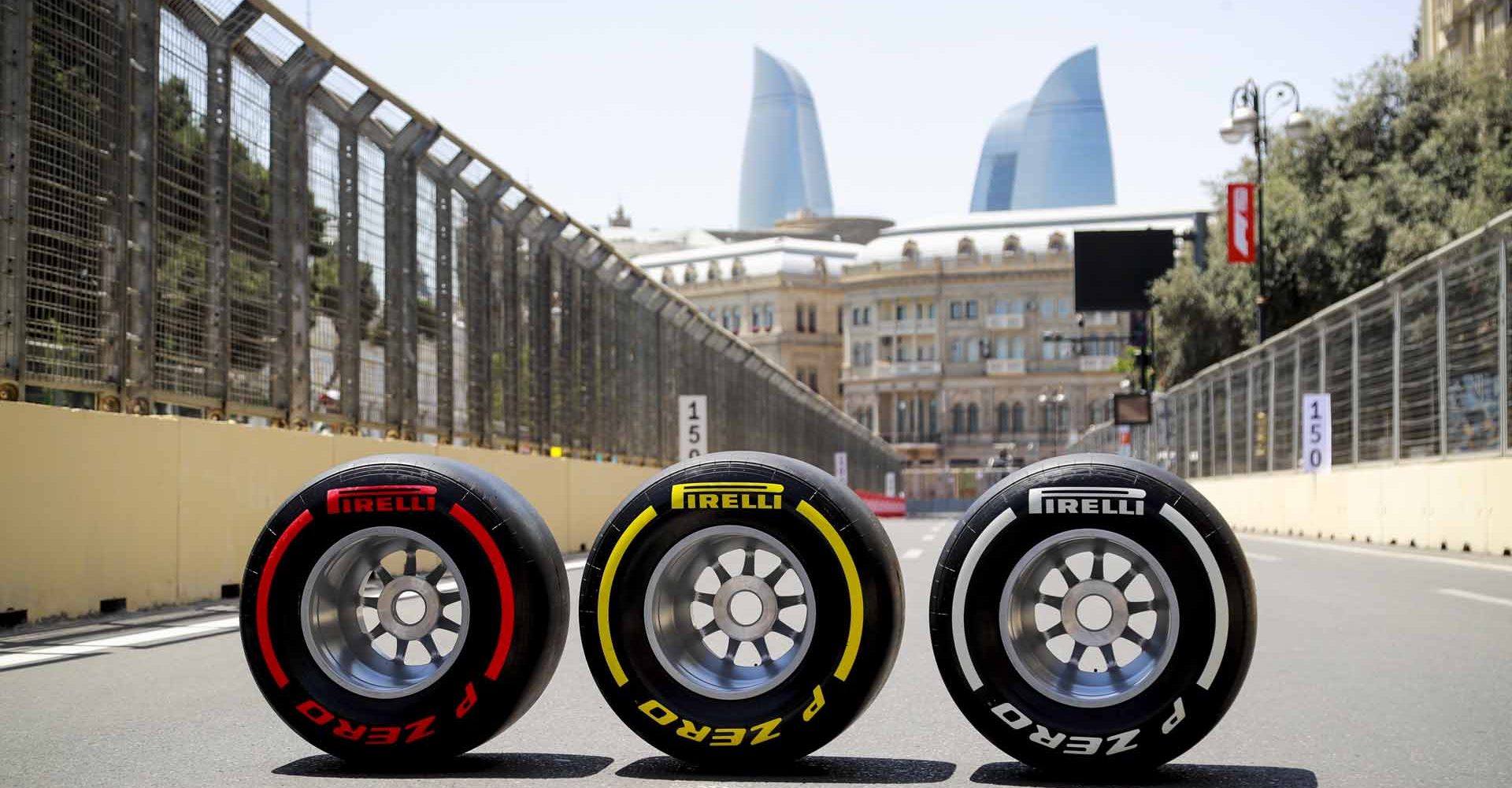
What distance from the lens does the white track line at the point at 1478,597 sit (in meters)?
12.0

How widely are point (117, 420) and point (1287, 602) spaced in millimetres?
7479

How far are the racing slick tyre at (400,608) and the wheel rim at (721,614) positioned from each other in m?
0.33

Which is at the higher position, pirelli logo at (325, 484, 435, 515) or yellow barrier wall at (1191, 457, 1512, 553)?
pirelli logo at (325, 484, 435, 515)

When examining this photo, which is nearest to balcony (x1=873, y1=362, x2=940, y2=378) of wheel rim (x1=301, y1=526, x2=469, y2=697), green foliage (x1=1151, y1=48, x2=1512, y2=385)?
green foliage (x1=1151, y1=48, x2=1512, y2=385)

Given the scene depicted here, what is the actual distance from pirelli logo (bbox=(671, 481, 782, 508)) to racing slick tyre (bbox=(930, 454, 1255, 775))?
19.5 inches

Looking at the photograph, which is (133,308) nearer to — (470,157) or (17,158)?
(17,158)

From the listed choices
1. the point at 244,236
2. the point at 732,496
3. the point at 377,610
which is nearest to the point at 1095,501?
the point at 732,496

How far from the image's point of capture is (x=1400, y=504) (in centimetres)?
2277

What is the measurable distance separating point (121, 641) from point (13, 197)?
258 centimetres

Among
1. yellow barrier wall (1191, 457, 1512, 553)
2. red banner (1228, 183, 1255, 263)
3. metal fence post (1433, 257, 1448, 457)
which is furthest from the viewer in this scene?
red banner (1228, 183, 1255, 263)

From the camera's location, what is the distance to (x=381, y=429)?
1614 centimetres

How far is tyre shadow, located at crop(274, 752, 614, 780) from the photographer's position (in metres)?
4.97

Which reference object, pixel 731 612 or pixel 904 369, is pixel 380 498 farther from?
→ pixel 904 369

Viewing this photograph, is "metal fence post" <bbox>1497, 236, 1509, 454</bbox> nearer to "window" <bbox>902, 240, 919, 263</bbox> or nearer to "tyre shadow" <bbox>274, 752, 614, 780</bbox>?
"tyre shadow" <bbox>274, 752, 614, 780</bbox>
